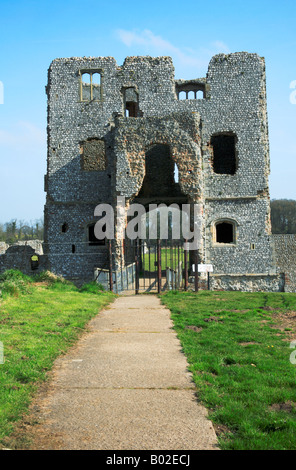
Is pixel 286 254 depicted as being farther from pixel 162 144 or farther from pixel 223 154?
pixel 162 144

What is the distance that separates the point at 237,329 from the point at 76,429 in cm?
501

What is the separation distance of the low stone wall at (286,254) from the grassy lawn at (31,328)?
10940 millimetres

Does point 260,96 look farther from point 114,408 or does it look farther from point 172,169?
point 114,408

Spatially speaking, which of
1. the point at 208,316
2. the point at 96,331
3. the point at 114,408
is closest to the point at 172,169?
the point at 208,316

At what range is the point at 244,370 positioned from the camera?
5723mm

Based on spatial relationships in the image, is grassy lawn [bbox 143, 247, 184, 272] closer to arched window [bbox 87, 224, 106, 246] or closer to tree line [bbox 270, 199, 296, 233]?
arched window [bbox 87, 224, 106, 246]

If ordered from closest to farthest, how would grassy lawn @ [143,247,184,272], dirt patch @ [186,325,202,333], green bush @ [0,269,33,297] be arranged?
dirt patch @ [186,325,202,333] → green bush @ [0,269,33,297] → grassy lawn @ [143,247,184,272]

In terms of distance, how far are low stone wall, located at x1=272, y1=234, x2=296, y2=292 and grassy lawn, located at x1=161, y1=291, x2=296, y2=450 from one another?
1049cm

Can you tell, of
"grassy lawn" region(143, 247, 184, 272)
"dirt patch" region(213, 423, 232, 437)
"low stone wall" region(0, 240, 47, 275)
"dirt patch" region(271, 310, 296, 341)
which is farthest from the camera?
"low stone wall" region(0, 240, 47, 275)

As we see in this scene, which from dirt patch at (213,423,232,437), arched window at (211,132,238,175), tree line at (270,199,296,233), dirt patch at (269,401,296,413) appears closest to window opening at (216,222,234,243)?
arched window at (211,132,238,175)

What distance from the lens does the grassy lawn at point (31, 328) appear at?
4793mm

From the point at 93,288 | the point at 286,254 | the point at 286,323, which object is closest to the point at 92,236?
the point at 93,288

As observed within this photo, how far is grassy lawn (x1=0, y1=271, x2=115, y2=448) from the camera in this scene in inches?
189
